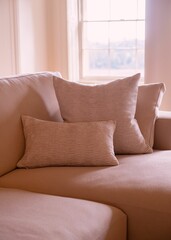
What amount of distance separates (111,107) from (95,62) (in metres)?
1.83

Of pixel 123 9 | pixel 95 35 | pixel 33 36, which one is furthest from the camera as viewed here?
pixel 95 35

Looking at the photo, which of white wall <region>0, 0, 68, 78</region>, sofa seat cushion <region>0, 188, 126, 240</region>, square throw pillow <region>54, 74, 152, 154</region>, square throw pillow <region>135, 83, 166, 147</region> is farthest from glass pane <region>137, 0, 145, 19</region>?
sofa seat cushion <region>0, 188, 126, 240</region>

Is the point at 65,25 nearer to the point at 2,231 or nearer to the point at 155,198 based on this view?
the point at 155,198

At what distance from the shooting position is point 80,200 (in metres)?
1.71

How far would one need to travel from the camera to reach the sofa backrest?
81.2 inches

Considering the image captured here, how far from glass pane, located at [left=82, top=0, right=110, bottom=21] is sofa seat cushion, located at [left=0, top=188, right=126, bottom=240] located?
Result: 251cm

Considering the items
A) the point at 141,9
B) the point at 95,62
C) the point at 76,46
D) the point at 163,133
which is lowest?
the point at 163,133

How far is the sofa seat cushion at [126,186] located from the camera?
1714 millimetres

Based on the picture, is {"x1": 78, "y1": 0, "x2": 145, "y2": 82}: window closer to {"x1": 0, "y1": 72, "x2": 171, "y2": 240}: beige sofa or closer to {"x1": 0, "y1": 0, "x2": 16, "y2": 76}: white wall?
{"x1": 0, "y1": 0, "x2": 16, "y2": 76}: white wall

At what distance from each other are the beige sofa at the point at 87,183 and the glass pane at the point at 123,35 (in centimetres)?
161

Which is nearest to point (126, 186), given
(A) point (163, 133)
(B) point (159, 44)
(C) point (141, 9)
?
(A) point (163, 133)

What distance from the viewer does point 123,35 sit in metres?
3.87

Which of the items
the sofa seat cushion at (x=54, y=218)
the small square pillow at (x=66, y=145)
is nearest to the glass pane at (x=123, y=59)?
the small square pillow at (x=66, y=145)

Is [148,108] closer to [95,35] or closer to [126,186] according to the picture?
[126,186]
